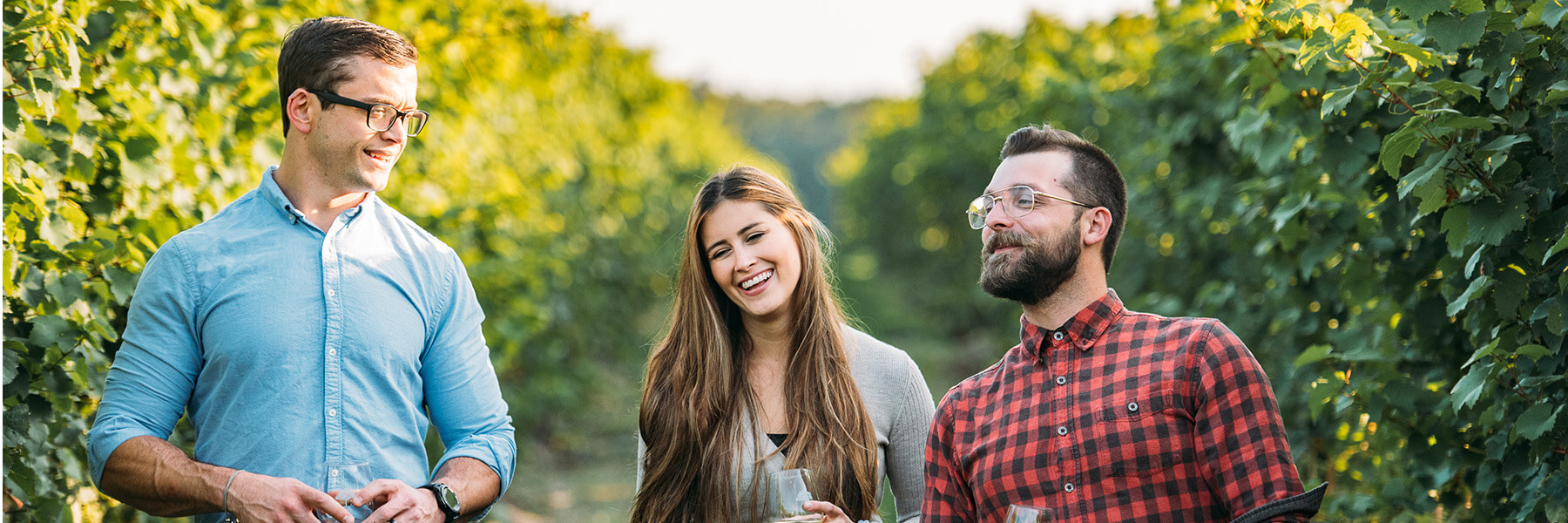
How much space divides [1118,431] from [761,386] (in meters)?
1.12

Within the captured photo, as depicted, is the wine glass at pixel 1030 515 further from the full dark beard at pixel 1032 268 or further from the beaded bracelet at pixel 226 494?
the beaded bracelet at pixel 226 494

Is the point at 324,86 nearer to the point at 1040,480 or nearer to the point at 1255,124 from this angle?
the point at 1040,480

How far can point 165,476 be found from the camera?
251 centimetres

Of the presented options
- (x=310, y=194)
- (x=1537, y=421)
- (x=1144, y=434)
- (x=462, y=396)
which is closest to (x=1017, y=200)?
(x=1144, y=434)

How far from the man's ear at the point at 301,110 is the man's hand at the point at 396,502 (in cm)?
84

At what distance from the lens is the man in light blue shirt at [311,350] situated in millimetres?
2551

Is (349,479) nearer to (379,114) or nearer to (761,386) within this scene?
(379,114)

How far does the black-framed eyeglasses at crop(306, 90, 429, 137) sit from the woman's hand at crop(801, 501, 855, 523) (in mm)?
1238

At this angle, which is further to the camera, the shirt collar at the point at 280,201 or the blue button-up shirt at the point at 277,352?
the shirt collar at the point at 280,201

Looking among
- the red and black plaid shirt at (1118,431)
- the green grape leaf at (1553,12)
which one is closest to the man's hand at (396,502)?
the red and black plaid shirt at (1118,431)

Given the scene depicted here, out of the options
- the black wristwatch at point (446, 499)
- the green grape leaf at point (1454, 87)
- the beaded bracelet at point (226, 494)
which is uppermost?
the green grape leaf at point (1454, 87)

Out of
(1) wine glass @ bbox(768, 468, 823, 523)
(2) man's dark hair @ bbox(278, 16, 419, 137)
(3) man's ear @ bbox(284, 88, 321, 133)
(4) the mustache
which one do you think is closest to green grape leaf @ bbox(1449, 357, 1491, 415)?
(4) the mustache

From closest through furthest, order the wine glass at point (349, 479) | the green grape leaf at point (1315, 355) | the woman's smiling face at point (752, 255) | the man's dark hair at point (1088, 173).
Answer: the wine glass at point (349, 479), the man's dark hair at point (1088, 173), the woman's smiling face at point (752, 255), the green grape leaf at point (1315, 355)

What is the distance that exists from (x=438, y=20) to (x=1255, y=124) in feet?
12.2
